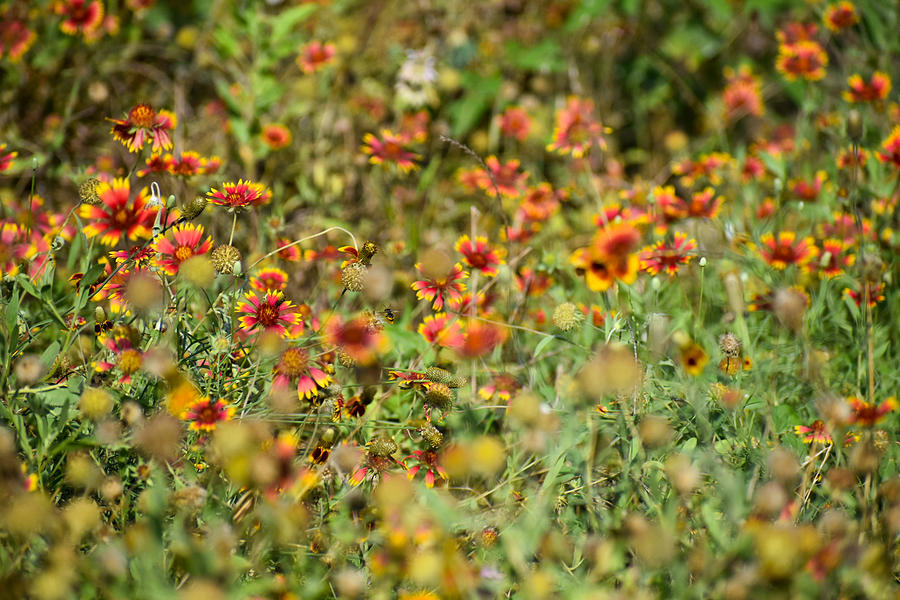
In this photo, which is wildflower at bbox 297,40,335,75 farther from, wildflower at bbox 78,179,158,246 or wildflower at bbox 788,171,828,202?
wildflower at bbox 788,171,828,202

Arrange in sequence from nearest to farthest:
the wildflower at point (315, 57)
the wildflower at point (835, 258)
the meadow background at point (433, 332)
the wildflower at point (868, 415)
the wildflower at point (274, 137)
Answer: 1. the meadow background at point (433, 332)
2. the wildflower at point (868, 415)
3. the wildflower at point (835, 258)
4. the wildflower at point (274, 137)
5. the wildflower at point (315, 57)

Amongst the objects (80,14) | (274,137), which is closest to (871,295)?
(274,137)

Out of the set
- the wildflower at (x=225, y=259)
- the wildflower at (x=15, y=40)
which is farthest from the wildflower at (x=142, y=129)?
the wildflower at (x=15, y=40)

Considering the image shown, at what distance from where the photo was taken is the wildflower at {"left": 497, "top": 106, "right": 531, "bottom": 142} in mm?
2656

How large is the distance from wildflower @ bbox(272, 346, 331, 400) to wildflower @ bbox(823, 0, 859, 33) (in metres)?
1.98

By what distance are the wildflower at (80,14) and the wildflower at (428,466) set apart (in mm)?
1759

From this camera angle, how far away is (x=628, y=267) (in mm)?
1039

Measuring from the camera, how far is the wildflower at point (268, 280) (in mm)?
1417

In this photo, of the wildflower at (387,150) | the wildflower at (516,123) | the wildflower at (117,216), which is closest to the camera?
the wildflower at (117,216)

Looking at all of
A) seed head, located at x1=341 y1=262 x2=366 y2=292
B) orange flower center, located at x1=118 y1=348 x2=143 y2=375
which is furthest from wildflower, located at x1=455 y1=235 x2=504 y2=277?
orange flower center, located at x1=118 y1=348 x2=143 y2=375

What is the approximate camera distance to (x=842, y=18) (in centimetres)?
227

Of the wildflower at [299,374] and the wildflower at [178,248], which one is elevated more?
the wildflower at [178,248]

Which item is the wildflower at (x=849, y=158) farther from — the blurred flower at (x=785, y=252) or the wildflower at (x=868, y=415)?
the wildflower at (x=868, y=415)

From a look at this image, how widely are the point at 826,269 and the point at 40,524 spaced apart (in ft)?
5.25
